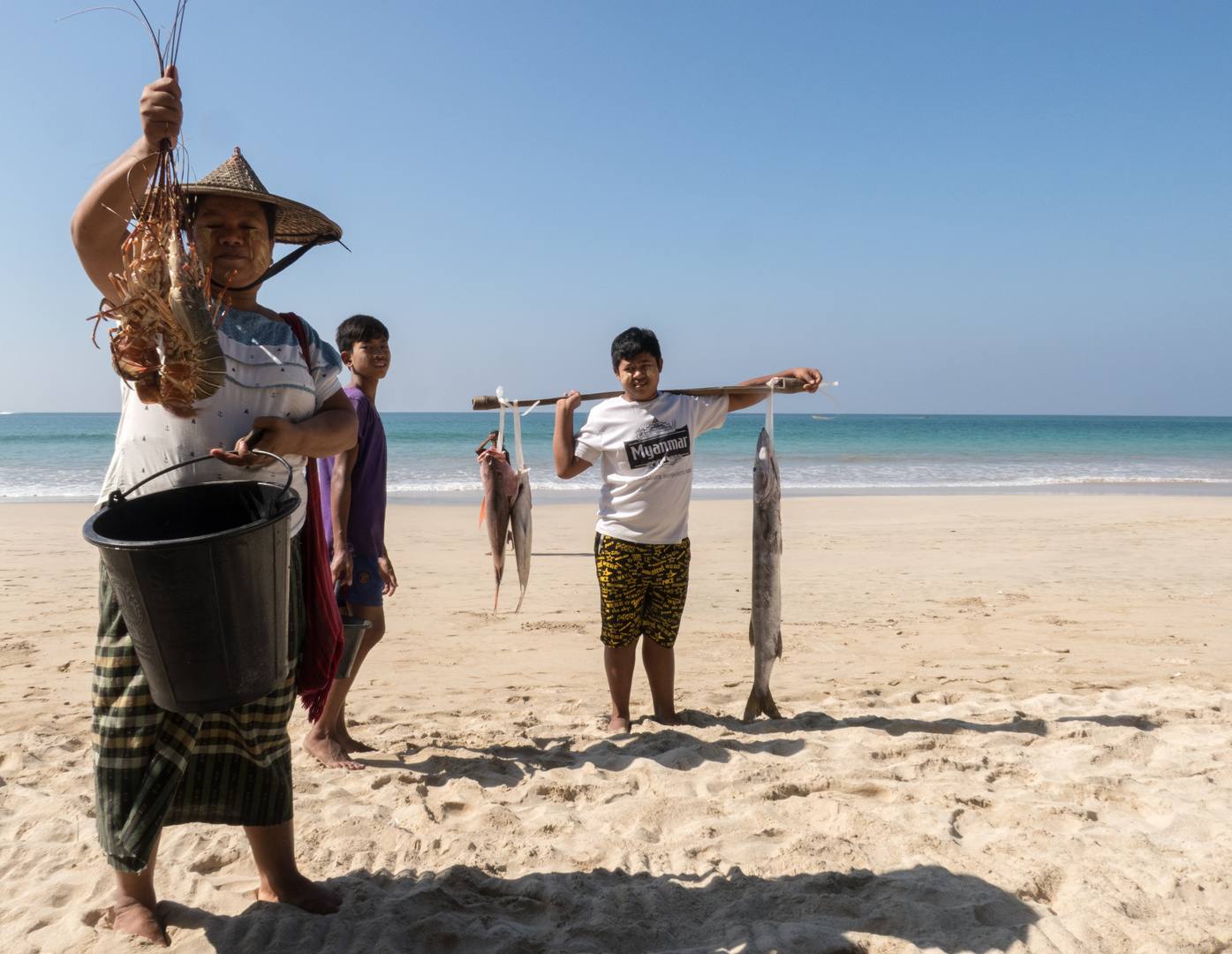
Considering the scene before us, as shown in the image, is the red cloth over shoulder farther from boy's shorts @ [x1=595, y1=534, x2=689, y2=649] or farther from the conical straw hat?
boy's shorts @ [x1=595, y1=534, x2=689, y2=649]

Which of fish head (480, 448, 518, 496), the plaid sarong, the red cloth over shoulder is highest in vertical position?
fish head (480, 448, 518, 496)

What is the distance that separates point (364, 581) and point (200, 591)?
195cm

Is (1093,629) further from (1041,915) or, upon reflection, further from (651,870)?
(651,870)

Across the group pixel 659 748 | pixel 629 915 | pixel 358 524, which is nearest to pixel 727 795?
pixel 659 748

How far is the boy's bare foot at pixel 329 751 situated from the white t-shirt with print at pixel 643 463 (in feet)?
5.32

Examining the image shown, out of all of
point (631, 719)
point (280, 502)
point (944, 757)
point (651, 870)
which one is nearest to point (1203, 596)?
point (944, 757)

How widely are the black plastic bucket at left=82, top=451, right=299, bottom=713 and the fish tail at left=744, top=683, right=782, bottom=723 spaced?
9.23 ft

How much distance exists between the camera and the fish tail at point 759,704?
4289 millimetres

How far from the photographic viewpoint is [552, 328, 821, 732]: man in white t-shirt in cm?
405

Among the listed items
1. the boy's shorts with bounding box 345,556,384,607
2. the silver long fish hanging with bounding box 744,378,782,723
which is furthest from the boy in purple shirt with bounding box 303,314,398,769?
the silver long fish hanging with bounding box 744,378,782,723

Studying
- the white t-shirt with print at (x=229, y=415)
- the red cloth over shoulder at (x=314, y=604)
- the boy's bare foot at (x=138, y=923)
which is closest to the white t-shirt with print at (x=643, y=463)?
the red cloth over shoulder at (x=314, y=604)

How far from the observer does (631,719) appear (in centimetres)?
438

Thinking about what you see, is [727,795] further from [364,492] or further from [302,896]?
[364,492]

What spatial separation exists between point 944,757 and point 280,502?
3.17 meters
